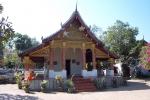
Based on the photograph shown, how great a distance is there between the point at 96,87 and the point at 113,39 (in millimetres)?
24318

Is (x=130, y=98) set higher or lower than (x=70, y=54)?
lower

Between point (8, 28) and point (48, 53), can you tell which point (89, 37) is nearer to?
point (48, 53)

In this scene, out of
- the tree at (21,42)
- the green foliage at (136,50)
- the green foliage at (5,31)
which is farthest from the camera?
the tree at (21,42)

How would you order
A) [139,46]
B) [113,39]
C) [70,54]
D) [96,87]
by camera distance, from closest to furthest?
[96,87], [70,54], [139,46], [113,39]

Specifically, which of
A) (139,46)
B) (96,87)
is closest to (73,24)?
(96,87)

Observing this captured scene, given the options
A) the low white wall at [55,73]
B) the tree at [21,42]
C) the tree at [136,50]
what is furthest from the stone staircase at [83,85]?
the tree at [21,42]

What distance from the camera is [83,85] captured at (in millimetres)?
25891

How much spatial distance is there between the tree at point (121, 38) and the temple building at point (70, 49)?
16690 millimetres

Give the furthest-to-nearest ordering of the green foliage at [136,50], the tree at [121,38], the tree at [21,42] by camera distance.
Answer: the tree at [21,42] → the tree at [121,38] → the green foliage at [136,50]

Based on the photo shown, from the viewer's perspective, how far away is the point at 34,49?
2855 cm

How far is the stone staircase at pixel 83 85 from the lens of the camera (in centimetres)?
2501

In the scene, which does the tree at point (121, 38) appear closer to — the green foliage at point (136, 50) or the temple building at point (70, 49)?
the green foliage at point (136, 50)

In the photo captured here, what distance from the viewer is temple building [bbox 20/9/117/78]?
27953 mm

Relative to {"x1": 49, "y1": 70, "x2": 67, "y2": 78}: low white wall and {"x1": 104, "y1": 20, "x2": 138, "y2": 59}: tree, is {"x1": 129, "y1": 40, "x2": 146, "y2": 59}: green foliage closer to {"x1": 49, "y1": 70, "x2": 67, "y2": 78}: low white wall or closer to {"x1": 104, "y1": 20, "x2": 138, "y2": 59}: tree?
A: {"x1": 104, "y1": 20, "x2": 138, "y2": 59}: tree
